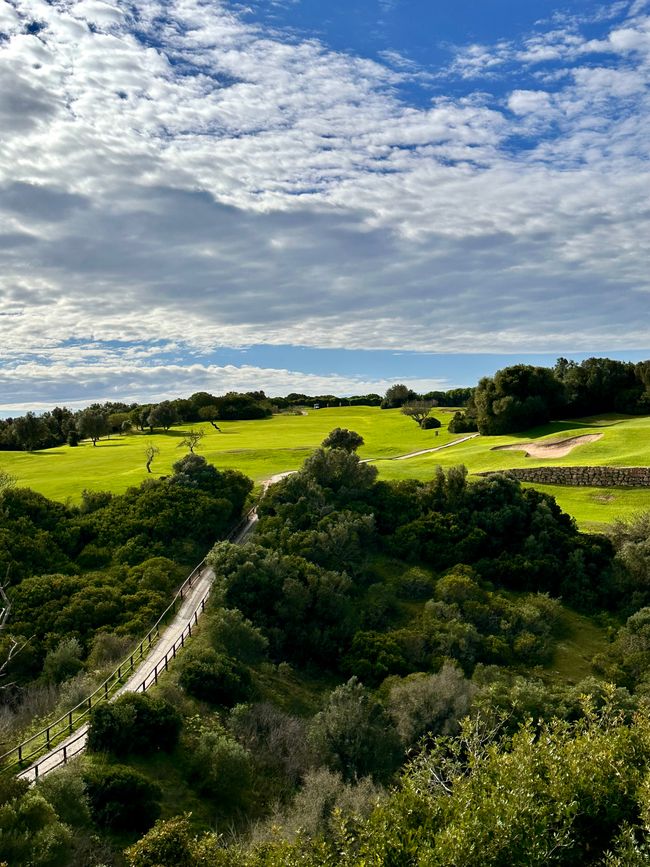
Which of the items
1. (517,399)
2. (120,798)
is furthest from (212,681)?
(517,399)

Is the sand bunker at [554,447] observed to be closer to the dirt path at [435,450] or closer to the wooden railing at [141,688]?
the dirt path at [435,450]

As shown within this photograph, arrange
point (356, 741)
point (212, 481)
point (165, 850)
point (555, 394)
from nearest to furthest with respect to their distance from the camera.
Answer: point (165, 850) → point (356, 741) → point (212, 481) → point (555, 394)

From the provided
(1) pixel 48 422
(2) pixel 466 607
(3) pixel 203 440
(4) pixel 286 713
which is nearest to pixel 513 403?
(3) pixel 203 440

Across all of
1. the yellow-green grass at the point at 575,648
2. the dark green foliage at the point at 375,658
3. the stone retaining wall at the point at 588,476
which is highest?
the stone retaining wall at the point at 588,476

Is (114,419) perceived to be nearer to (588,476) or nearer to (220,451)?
(220,451)

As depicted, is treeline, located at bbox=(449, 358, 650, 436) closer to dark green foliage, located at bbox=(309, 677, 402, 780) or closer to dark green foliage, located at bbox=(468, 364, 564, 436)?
dark green foliage, located at bbox=(468, 364, 564, 436)

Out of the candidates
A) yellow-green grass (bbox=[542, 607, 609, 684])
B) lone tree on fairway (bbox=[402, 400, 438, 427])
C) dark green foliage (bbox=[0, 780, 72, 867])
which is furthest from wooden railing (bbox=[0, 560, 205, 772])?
lone tree on fairway (bbox=[402, 400, 438, 427])

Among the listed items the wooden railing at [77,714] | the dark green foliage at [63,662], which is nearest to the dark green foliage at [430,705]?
the wooden railing at [77,714]
